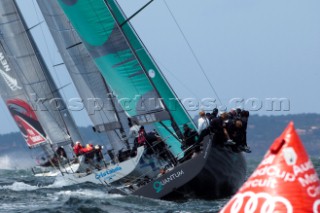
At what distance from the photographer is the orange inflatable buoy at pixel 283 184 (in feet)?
12.1

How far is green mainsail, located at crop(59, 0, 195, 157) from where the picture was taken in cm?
1387

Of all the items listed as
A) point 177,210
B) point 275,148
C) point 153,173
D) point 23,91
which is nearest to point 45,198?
point 153,173

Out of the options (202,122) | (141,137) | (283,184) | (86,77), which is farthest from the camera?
(86,77)

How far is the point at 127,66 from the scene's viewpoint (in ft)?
46.9

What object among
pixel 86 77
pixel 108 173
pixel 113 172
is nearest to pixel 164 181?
pixel 113 172

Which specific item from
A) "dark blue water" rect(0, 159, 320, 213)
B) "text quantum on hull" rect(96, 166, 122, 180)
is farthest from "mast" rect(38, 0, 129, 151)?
"dark blue water" rect(0, 159, 320, 213)

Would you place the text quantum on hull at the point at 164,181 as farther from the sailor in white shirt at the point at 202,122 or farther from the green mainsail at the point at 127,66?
the green mainsail at the point at 127,66

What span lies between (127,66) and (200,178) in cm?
319

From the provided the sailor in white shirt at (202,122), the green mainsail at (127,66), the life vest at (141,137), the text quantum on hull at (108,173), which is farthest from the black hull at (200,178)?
the text quantum on hull at (108,173)

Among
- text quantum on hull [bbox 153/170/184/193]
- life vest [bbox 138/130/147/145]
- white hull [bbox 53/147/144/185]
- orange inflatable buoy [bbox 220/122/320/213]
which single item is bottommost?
white hull [bbox 53/147/144/185]

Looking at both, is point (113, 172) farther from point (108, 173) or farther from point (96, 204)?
point (96, 204)

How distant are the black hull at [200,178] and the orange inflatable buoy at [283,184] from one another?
26.3ft

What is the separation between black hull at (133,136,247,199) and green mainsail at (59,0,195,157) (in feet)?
5.00

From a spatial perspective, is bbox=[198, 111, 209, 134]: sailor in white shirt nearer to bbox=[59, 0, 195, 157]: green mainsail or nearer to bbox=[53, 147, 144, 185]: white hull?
bbox=[59, 0, 195, 157]: green mainsail
